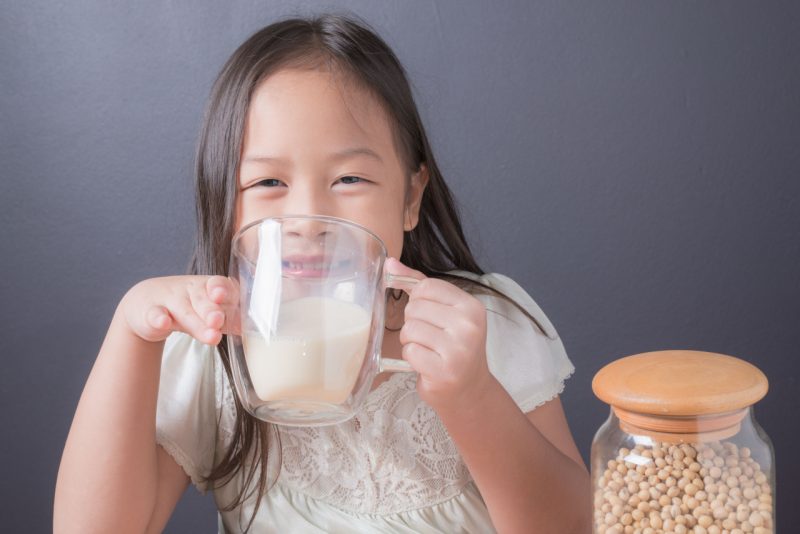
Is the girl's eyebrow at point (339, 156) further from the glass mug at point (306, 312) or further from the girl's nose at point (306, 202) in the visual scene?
the glass mug at point (306, 312)

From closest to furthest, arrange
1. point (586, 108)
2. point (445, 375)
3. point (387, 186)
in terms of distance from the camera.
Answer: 1. point (445, 375)
2. point (387, 186)
3. point (586, 108)

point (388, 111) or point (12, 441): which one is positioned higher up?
point (388, 111)

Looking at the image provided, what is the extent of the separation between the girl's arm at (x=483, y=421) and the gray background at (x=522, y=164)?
67 cm

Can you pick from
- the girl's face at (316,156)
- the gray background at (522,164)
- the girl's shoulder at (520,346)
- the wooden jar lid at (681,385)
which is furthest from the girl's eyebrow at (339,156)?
the gray background at (522,164)

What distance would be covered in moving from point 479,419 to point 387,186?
1.03 ft

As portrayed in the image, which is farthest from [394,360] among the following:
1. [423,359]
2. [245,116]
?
[245,116]

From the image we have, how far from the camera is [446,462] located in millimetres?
1082

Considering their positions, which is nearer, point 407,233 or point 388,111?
point 388,111

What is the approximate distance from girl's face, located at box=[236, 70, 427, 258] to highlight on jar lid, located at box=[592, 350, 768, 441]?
0.40m

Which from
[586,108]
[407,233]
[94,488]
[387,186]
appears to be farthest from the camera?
[586,108]

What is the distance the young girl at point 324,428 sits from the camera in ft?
2.71

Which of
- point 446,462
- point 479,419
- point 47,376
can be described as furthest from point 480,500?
point 47,376

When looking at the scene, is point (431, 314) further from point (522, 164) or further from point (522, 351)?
point (522, 164)

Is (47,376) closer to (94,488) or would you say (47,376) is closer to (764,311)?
(94,488)
